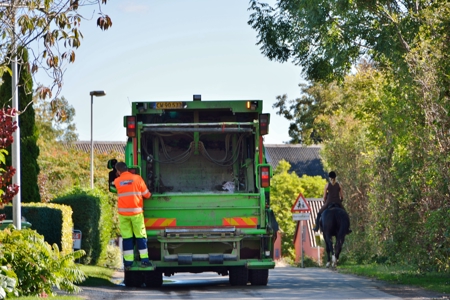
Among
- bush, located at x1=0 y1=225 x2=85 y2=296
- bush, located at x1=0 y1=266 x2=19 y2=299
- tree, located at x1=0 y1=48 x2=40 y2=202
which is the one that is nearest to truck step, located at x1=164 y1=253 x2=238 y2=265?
bush, located at x1=0 y1=225 x2=85 y2=296

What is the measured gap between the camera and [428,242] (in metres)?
16.3

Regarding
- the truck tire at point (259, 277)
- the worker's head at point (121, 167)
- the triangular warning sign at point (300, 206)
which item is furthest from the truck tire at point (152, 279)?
the triangular warning sign at point (300, 206)

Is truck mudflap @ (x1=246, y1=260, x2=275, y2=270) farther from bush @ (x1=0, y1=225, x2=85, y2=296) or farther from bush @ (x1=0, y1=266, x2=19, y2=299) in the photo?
bush @ (x1=0, y1=266, x2=19, y2=299)

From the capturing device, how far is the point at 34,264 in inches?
498

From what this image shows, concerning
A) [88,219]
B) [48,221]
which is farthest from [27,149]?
[48,221]

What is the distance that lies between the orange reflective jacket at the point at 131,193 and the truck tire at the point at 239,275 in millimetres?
2110

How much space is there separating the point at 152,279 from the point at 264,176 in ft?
8.74

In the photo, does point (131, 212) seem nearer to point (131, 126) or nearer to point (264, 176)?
point (131, 126)

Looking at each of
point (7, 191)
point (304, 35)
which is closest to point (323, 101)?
point (304, 35)

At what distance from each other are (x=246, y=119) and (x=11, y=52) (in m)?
6.11

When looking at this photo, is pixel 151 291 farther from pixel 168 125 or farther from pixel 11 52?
pixel 11 52

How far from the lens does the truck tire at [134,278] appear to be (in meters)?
16.4

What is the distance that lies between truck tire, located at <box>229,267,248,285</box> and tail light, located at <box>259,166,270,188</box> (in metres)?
1.65

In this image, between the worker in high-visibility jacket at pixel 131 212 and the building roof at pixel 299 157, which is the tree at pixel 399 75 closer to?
the worker in high-visibility jacket at pixel 131 212
